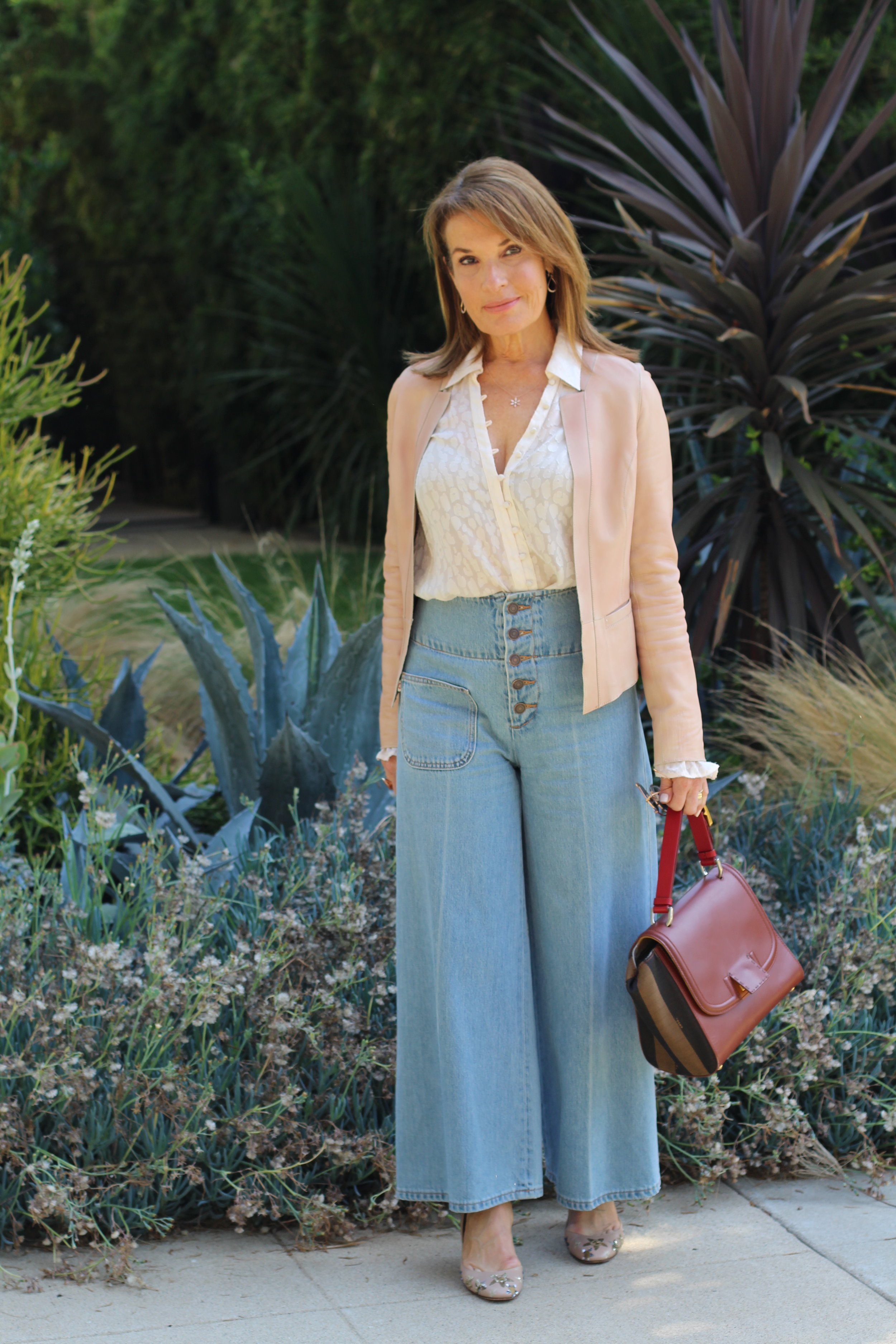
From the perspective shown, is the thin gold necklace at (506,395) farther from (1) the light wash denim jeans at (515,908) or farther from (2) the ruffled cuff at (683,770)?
(2) the ruffled cuff at (683,770)

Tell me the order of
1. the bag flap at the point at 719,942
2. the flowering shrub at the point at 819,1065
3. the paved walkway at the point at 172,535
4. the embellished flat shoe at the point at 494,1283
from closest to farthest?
the bag flap at the point at 719,942, the embellished flat shoe at the point at 494,1283, the flowering shrub at the point at 819,1065, the paved walkway at the point at 172,535

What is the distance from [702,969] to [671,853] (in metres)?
0.20

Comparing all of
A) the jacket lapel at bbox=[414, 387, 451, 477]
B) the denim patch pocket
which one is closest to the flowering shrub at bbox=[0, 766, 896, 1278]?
the denim patch pocket

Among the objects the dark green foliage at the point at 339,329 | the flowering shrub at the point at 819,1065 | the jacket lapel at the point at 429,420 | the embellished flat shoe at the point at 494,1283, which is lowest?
the embellished flat shoe at the point at 494,1283

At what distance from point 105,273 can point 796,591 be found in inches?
Answer: 405

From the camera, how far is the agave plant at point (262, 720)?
11.5 ft

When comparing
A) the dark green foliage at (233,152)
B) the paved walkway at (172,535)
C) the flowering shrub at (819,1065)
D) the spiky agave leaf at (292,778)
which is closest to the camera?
the flowering shrub at (819,1065)

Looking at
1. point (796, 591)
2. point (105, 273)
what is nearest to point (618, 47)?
point (796, 591)

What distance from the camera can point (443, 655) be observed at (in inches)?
91.5

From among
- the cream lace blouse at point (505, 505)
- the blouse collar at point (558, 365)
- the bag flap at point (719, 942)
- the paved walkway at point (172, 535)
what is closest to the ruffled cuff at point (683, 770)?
the cream lace blouse at point (505, 505)

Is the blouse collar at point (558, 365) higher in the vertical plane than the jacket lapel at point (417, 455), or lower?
higher

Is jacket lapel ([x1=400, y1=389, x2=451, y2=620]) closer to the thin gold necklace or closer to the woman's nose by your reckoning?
the thin gold necklace

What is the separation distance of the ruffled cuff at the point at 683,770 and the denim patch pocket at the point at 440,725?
33 cm

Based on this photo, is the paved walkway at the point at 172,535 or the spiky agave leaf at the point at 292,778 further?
the paved walkway at the point at 172,535
